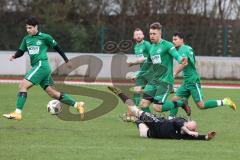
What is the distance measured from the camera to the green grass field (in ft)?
33.5

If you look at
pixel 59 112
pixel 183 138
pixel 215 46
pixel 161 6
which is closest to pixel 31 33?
pixel 59 112

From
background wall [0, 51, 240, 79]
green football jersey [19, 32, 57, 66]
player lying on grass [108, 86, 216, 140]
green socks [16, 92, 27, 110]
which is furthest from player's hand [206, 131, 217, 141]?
background wall [0, 51, 240, 79]

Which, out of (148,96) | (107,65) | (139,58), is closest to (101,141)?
(148,96)

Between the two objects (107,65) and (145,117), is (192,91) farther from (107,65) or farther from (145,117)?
(107,65)

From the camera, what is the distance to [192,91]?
15.1 metres

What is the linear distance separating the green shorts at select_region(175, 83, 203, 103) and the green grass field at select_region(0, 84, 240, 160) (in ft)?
1.94

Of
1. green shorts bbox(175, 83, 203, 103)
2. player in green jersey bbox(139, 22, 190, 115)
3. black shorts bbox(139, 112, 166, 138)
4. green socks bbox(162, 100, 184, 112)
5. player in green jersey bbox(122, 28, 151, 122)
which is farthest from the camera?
player in green jersey bbox(122, 28, 151, 122)

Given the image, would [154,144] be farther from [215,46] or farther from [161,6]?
[161,6]

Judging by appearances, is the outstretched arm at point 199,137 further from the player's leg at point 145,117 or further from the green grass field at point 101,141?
the player's leg at point 145,117

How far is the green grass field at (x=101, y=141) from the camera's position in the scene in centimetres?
1021

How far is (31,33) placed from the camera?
14.8m

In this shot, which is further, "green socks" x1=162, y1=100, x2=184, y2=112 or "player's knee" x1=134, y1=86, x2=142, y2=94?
"player's knee" x1=134, y1=86, x2=142, y2=94

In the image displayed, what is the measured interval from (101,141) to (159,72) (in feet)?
9.57

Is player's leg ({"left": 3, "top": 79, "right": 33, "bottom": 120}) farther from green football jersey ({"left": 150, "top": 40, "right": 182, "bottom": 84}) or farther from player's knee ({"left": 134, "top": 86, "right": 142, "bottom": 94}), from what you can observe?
green football jersey ({"left": 150, "top": 40, "right": 182, "bottom": 84})
